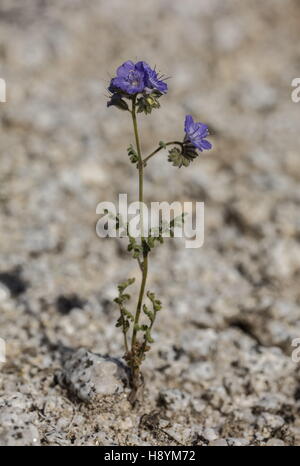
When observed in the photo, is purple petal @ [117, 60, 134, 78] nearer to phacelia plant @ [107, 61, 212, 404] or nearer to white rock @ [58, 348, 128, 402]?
phacelia plant @ [107, 61, 212, 404]

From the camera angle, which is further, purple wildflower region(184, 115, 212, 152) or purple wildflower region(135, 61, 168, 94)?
purple wildflower region(184, 115, 212, 152)

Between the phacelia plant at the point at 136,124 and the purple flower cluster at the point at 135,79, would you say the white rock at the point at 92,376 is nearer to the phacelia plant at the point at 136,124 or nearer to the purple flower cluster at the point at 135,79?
the phacelia plant at the point at 136,124

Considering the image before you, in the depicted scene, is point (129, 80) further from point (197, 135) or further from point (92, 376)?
point (92, 376)

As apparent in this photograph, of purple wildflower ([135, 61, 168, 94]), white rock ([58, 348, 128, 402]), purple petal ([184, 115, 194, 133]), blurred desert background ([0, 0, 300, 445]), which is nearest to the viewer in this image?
purple wildflower ([135, 61, 168, 94])

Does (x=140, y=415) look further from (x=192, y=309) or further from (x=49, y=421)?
(x=192, y=309)

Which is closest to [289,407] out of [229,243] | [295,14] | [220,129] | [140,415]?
[140,415]

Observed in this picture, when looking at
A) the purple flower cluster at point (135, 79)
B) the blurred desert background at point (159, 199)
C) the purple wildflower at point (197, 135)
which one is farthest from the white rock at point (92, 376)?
the purple flower cluster at point (135, 79)

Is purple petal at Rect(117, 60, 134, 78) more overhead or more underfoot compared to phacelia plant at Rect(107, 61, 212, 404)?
more overhead

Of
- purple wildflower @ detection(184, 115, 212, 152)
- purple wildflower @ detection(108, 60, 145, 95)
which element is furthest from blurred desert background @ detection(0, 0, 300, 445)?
purple wildflower @ detection(108, 60, 145, 95)
